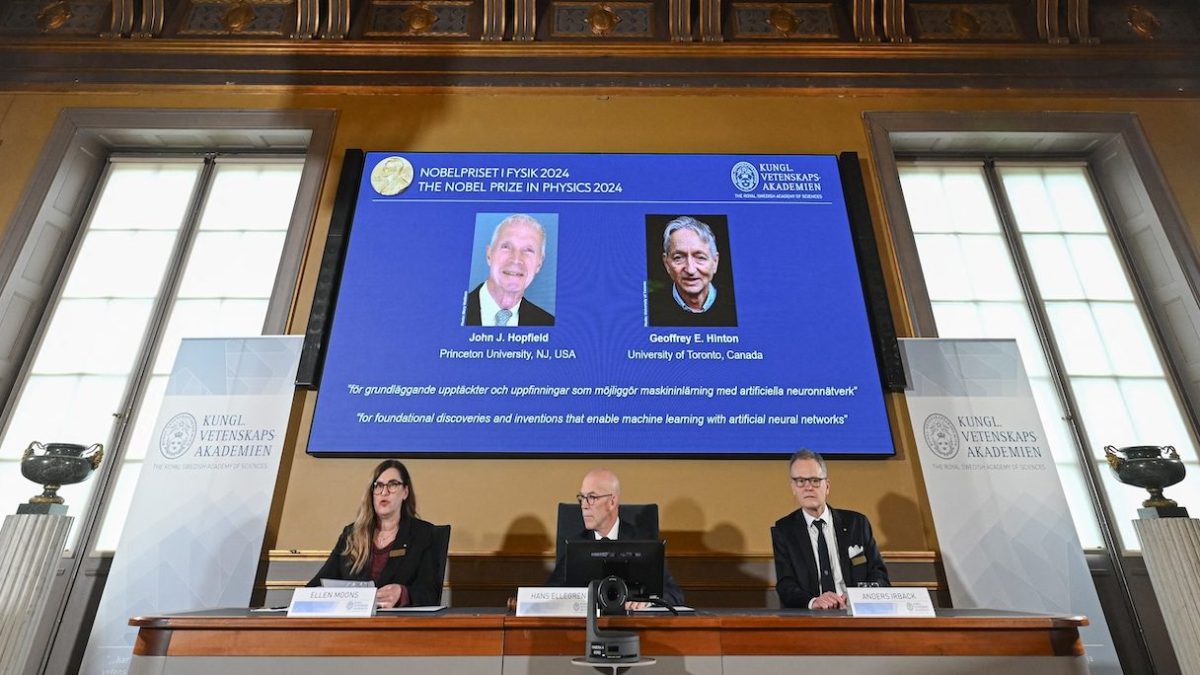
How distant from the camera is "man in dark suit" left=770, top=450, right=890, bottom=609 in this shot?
2.96 meters

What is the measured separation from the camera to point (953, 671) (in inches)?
79.5

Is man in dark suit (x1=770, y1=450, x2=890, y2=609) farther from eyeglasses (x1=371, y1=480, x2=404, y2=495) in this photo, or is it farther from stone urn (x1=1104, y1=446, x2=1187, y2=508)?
eyeglasses (x1=371, y1=480, x2=404, y2=495)

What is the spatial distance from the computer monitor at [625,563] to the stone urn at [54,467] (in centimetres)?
252

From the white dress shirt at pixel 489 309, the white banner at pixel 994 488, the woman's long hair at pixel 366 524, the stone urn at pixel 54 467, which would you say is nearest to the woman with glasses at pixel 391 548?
the woman's long hair at pixel 366 524

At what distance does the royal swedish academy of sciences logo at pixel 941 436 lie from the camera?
3695mm

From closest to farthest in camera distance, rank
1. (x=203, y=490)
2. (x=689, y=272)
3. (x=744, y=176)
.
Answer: (x=203, y=490)
(x=689, y=272)
(x=744, y=176)

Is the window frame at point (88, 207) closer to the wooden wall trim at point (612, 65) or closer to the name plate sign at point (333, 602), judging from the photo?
the wooden wall trim at point (612, 65)

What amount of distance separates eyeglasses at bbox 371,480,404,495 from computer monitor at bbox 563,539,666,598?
1.09m

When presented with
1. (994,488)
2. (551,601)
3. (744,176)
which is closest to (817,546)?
(994,488)

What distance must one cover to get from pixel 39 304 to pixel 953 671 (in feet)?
16.6

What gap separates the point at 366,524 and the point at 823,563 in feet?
6.37

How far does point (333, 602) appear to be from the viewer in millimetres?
2242

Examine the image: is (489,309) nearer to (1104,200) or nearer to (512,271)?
(512,271)

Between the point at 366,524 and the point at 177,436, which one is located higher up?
the point at 177,436
